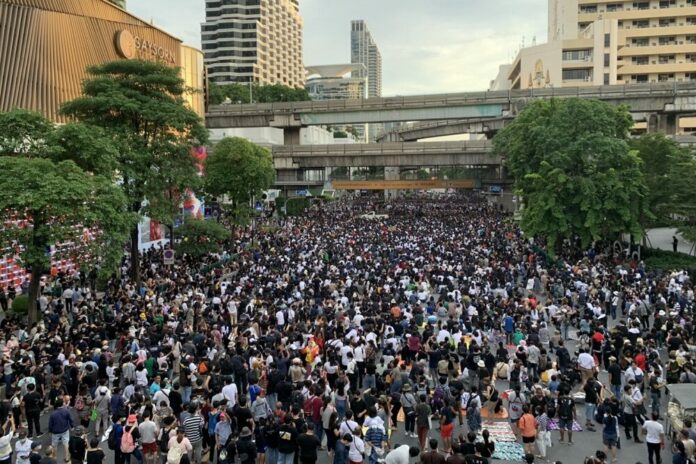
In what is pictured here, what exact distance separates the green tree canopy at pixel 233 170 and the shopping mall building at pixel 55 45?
607 cm

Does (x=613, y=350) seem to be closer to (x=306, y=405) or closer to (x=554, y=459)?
(x=554, y=459)

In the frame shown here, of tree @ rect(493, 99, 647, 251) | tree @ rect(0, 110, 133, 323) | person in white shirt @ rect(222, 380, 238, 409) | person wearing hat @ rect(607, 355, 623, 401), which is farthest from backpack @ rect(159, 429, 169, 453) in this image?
tree @ rect(493, 99, 647, 251)

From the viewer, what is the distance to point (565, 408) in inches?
400

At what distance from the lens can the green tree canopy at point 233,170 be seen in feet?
112

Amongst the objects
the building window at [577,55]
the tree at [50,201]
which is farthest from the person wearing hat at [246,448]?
the building window at [577,55]

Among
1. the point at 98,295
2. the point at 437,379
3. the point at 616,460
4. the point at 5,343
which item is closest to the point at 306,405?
the point at 437,379

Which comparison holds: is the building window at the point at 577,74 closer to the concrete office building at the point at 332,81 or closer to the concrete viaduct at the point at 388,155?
the concrete viaduct at the point at 388,155

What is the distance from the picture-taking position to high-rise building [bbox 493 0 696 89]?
65.6 meters

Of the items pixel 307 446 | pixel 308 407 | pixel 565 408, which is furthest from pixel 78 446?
pixel 565 408

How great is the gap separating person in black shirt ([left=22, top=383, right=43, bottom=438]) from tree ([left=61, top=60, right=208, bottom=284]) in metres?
12.1

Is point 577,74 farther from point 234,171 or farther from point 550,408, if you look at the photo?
point 550,408

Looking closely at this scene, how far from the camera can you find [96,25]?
3291 cm

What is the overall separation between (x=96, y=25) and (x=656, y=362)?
33836 mm

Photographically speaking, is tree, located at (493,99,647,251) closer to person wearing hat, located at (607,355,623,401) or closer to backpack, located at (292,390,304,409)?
person wearing hat, located at (607,355,623,401)
